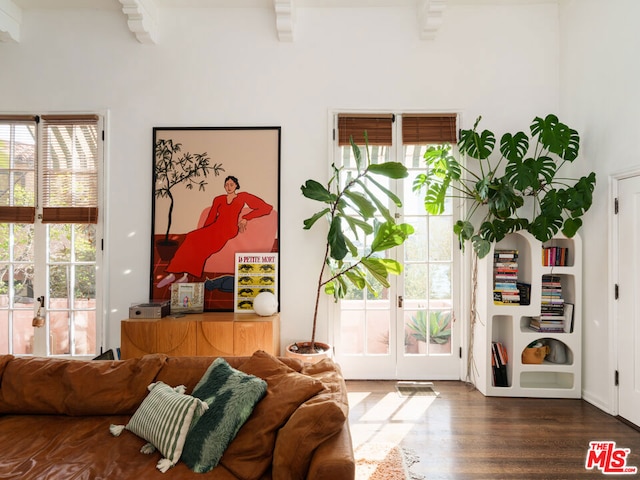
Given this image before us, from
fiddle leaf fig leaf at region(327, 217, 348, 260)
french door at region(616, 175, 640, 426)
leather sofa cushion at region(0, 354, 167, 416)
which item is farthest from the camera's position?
fiddle leaf fig leaf at region(327, 217, 348, 260)

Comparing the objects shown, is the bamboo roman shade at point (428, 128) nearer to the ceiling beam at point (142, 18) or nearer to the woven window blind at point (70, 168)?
the ceiling beam at point (142, 18)

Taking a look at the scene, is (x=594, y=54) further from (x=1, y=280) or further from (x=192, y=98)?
(x=1, y=280)

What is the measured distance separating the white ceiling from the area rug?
3.71 meters

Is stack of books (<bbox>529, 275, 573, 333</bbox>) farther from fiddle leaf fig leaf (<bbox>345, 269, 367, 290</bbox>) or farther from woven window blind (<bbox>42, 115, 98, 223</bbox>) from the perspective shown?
woven window blind (<bbox>42, 115, 98, 223</bbox>)

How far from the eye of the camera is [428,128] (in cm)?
374

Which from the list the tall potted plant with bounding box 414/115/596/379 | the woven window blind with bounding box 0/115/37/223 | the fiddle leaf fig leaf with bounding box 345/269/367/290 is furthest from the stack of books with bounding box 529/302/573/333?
the woven window blind with bounding box 0/115/37/223

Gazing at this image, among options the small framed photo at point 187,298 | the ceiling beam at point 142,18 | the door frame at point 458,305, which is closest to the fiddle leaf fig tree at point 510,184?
the door frame at point 458,305

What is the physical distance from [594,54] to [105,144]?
4.71 metres

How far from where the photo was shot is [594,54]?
325 cm

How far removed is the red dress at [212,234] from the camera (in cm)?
369

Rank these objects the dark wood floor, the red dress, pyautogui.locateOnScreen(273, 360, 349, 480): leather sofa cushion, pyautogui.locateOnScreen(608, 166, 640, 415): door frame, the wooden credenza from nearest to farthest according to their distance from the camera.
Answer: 1. pyautogui.locateOnScreen(273, 360, 349, 480): leather sofa cushion
2. the dark wood floor
3. pyautogui.locateOnScreen(608, 166, 640, 415): door frame
4. the wooden credenza
5. the red dress

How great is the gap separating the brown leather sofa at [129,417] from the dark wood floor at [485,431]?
100 cm

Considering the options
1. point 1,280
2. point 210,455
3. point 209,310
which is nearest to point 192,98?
point 209,310

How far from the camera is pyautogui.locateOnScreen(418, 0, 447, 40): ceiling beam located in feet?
11.3
